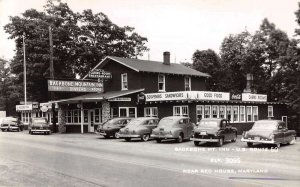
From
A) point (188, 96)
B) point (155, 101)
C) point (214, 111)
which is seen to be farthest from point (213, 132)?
point (155, 101)

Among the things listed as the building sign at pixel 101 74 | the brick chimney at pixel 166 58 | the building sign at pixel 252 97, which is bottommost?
the building sign at pixel 252 97

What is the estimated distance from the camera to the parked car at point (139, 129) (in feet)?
85.3

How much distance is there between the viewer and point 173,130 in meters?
24.2

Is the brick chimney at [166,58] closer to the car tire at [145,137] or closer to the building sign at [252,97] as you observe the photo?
the building sign at [252,97]

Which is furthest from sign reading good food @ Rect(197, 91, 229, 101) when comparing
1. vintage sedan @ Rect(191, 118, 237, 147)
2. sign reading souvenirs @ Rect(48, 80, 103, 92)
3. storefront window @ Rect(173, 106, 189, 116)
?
sign reading souvenirs @ Rect(48, 80, 103, 92)

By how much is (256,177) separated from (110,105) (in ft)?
80.8

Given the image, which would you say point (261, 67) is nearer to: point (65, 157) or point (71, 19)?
point (71, 19)

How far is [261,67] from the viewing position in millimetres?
51062

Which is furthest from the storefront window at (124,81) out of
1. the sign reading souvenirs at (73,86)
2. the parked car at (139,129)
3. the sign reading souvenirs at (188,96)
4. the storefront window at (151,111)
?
the parked car at (139,129)

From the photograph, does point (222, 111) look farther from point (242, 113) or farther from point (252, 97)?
point (252, 97)

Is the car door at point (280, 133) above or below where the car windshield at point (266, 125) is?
below

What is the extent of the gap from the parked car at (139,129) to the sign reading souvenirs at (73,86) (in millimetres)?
10150

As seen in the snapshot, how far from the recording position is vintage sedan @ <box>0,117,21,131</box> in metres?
43.2

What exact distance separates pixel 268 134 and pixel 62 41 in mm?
34397
